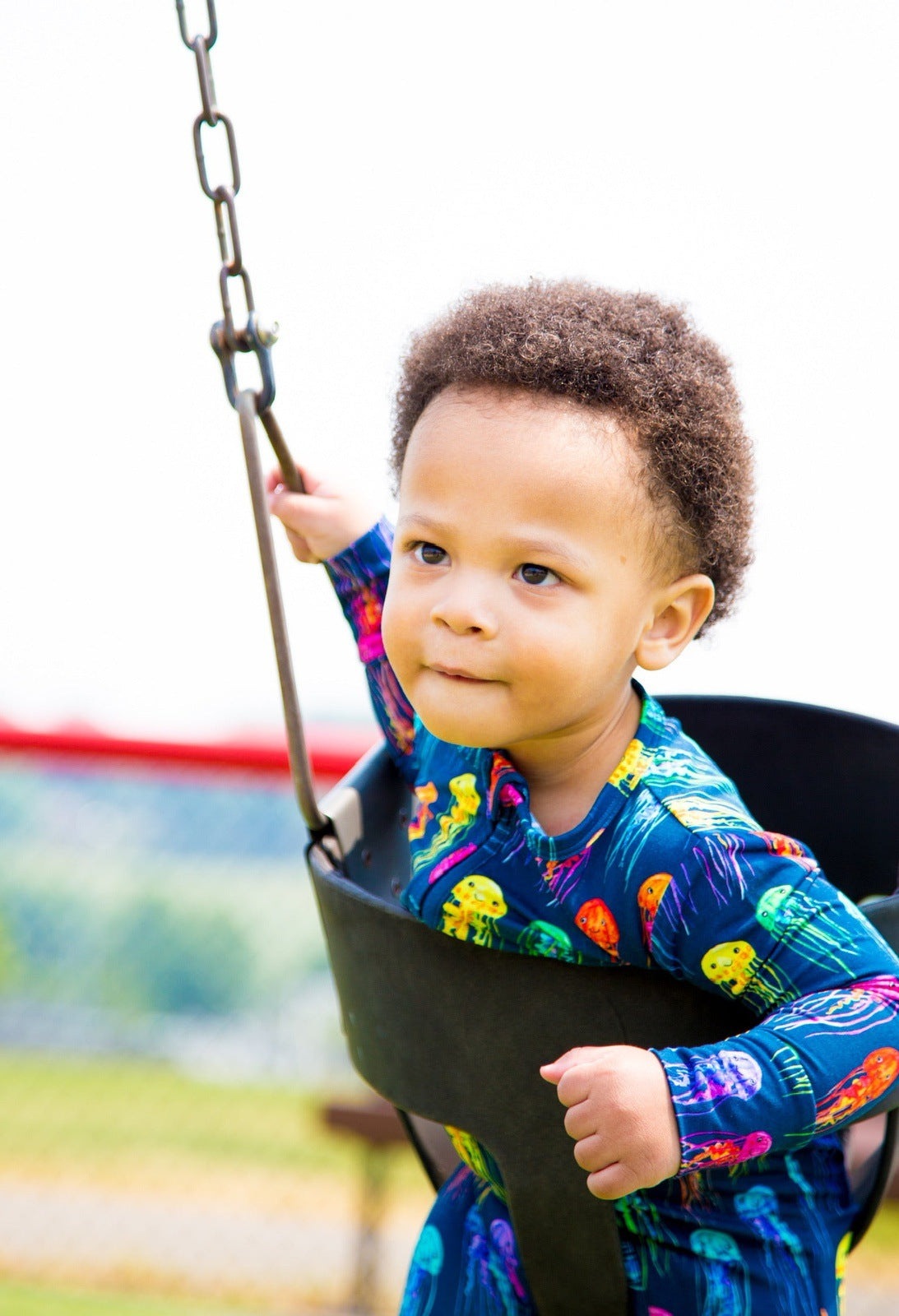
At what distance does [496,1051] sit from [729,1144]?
12 cm

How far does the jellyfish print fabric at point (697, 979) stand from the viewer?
1.78ft

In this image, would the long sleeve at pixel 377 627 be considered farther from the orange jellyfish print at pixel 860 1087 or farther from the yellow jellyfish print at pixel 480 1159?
the orange jellyfish print at pixel 860 1087

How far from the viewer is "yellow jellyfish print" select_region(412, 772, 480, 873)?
2.31 feet

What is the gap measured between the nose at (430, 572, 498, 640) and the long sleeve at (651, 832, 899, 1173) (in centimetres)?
14

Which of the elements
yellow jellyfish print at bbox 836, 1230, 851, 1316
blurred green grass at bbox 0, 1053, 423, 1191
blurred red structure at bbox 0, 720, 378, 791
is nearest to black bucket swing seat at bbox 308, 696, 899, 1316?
yellow jellyfish print at bbox 836, 1230, 851, 1316

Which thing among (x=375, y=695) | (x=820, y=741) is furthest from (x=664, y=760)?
(x=820, y=741)

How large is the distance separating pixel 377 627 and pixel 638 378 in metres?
0.28

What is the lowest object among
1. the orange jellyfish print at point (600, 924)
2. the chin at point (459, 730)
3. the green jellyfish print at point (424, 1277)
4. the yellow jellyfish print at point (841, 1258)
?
the green jellyfish print at point (424, 1277)

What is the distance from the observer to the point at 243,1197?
5.73 ft

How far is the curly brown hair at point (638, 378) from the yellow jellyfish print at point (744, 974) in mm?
208

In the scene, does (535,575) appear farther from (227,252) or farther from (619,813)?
(227,252)

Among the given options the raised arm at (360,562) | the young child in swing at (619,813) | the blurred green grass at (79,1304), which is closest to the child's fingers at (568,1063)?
the young child in swing at (619,813)

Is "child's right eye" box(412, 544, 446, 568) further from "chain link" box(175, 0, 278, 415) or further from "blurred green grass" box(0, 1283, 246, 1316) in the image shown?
"blurred green grass" box(0, 1283, 246, 1316)

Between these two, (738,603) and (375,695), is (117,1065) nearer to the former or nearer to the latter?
(375,695)
